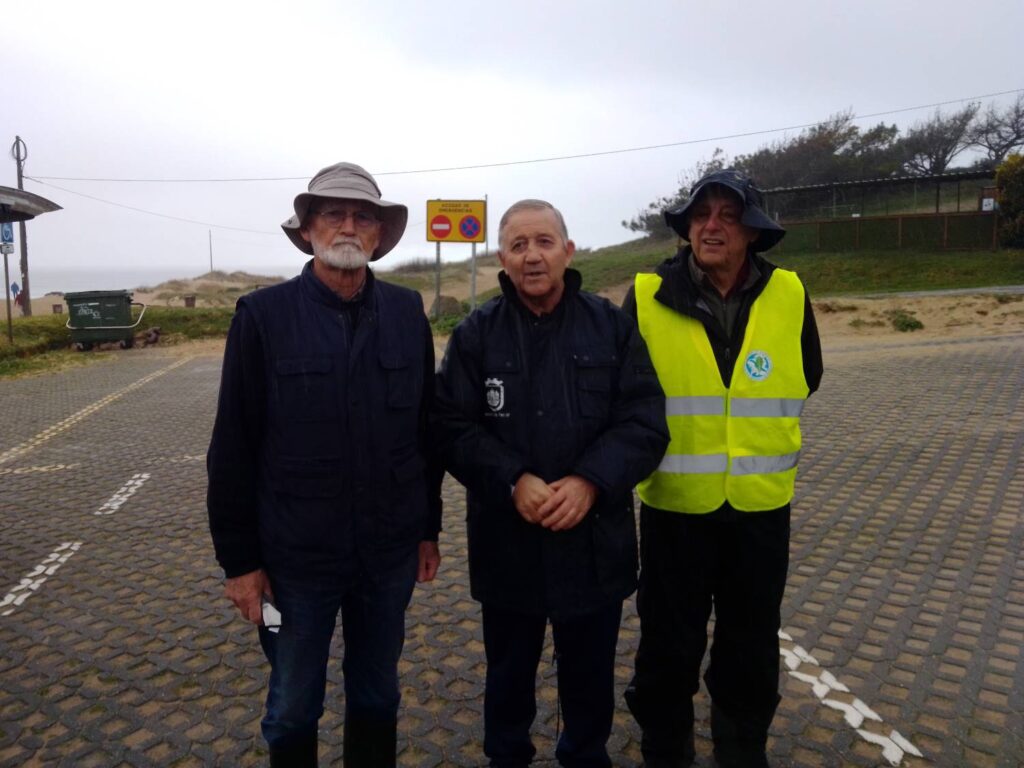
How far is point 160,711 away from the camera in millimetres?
3406

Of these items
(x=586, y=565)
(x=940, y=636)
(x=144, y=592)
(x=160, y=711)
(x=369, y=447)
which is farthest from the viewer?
(x=144, y=592)

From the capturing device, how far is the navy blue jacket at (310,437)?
233 cm

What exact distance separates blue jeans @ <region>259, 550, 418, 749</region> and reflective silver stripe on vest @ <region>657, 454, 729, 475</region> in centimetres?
94

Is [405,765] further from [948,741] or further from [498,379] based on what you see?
[948,741]

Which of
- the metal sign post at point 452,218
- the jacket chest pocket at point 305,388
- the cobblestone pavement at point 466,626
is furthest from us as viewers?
the metal sign post at point 452,218

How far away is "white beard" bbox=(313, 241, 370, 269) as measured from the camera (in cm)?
240

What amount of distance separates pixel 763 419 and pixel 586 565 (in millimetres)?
797

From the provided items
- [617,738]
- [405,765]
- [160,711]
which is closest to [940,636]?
[617,738]

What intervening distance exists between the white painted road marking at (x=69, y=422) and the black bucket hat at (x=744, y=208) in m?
8.34

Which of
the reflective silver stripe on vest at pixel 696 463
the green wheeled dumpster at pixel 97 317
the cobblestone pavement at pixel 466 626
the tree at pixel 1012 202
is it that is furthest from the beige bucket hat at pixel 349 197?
the tree at pixel 1012 202

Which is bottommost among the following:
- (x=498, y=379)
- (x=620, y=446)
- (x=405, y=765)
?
(x=405, y=765)

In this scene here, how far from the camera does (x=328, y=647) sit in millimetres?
2494

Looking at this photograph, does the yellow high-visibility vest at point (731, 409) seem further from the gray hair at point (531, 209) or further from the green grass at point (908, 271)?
the green grass at point (908, 271)

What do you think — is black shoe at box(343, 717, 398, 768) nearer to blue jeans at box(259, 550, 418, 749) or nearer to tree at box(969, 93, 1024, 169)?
blue jeans at box(259, 550, 418, 749)
